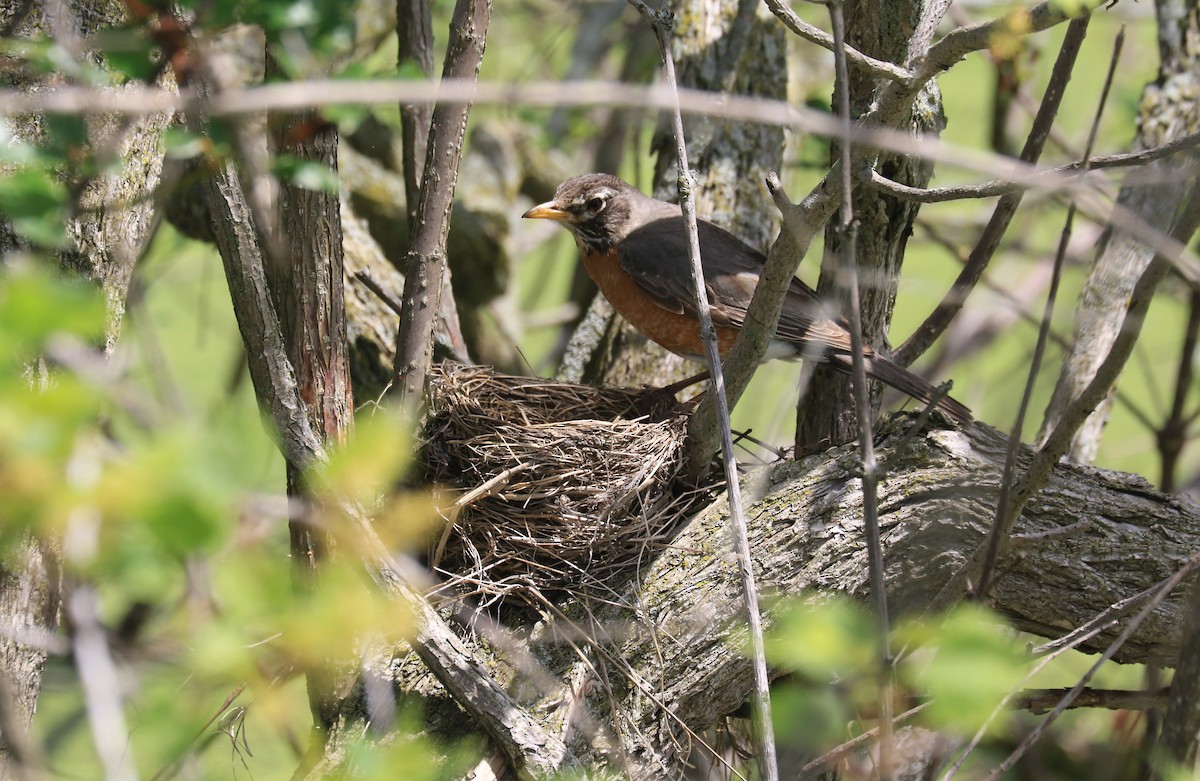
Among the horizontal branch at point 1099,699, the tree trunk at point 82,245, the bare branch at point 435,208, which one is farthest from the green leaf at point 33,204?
the horizontal branch at point 1099,699

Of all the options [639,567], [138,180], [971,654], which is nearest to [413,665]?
→ [639,567]

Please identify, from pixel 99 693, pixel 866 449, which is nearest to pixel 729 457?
pixel 866 449

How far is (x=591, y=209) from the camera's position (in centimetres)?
466

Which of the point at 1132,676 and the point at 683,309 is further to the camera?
the point at 1132,676

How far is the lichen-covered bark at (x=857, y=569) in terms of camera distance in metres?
2.72

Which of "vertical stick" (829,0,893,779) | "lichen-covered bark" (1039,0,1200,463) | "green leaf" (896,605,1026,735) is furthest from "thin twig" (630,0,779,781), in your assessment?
"lichen-covered bark" (1039,0,1200,463)

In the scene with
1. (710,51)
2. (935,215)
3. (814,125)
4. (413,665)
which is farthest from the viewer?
(935,215)

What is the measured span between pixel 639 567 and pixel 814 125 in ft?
6.00

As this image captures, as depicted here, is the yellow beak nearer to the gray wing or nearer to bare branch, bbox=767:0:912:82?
the gray wing

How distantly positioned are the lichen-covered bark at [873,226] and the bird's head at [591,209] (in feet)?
3.84

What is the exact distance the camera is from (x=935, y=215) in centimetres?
638

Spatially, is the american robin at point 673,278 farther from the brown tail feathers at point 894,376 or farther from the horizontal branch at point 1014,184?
the horizontal branch at point 1014,184

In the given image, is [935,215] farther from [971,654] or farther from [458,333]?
[971,654]

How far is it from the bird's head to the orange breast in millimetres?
222
